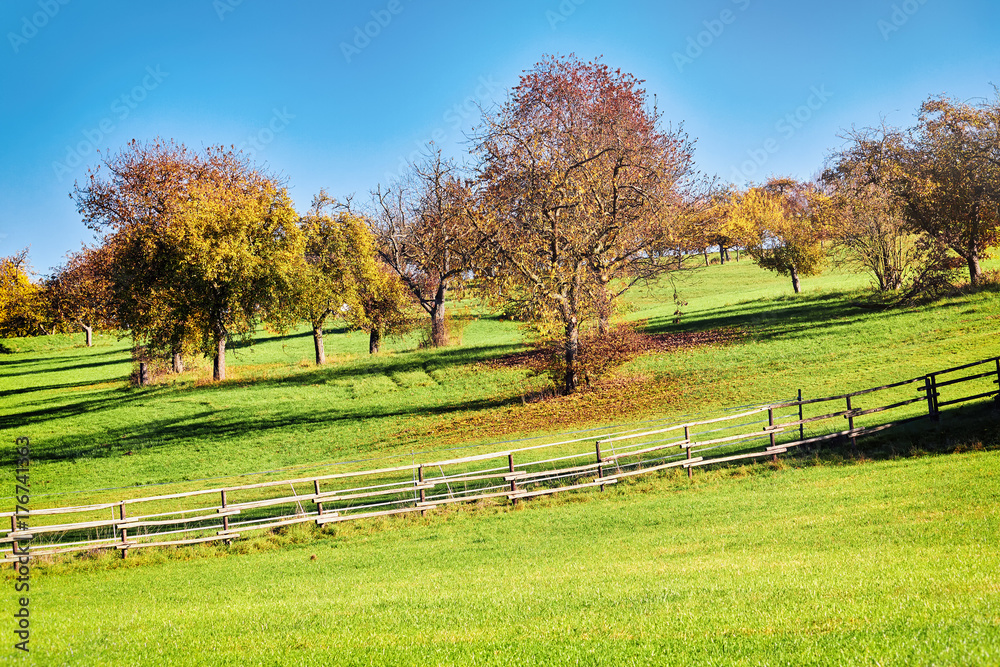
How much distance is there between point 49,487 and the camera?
26875 millimetres

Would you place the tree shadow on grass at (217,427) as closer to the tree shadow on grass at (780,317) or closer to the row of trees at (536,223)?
the row of trees at (536,223)

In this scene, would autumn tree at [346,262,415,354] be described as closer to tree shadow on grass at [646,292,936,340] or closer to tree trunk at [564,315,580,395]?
tree shadow on grass at [646,292,936,340]

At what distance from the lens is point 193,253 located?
36.2 m

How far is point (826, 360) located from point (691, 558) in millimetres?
25917

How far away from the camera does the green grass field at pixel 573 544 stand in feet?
25.2

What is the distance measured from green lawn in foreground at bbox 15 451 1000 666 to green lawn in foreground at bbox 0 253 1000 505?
1060 centimetres

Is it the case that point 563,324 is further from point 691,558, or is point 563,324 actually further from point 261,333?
point 261,333

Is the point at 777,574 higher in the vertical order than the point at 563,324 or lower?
lower

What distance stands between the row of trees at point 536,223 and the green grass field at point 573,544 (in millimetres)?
4675

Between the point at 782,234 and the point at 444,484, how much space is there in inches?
1784

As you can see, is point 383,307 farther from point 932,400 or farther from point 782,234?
point 932,400

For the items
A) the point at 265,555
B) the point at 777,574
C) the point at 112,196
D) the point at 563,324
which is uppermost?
the point at 112,196

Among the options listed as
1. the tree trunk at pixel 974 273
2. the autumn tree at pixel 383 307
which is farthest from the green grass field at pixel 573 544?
the autumn tree at pixel 383 307

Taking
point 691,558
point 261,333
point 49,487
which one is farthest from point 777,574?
point 261,333
